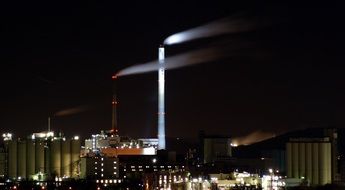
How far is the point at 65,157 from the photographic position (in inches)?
1119

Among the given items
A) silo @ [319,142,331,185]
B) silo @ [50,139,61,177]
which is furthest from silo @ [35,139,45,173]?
silo @ [319,142,331,185]

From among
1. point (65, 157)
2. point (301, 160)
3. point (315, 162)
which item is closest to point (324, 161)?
point (315, 162)

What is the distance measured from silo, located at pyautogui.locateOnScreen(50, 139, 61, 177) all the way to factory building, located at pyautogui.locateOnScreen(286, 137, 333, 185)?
35.0 ft

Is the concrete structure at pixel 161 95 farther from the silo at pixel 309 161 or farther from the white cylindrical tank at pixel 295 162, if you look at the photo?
the silo at pixel 309 161

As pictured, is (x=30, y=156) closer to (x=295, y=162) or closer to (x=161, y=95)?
(x=161, y=95)

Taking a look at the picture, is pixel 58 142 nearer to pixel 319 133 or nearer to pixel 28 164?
pixel 28 164

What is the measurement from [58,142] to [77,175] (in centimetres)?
152

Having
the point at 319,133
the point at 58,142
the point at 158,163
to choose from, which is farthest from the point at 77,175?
the point at 319,133

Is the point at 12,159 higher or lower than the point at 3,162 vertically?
higher

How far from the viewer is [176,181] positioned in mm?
26641

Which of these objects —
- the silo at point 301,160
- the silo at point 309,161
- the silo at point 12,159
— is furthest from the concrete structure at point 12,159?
the silo at point 309,161

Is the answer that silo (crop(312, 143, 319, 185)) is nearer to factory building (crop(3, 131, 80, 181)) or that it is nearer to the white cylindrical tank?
the white cylindrical tank

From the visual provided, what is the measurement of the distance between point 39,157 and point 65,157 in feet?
3.45

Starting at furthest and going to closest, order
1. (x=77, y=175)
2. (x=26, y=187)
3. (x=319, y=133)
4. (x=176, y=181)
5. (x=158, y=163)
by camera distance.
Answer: (x=319, y=133), (x=158, y=163), (x=77, y=175), (x=176, y=181), (x=26, y=187)
